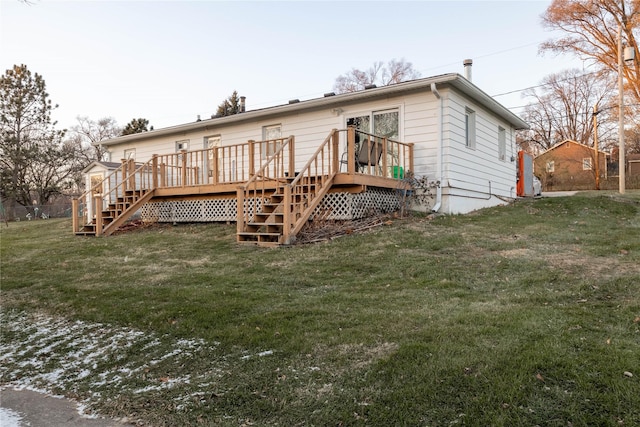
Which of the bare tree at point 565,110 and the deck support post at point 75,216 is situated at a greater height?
the bare tree at point 565,110

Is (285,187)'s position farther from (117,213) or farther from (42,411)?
(117,213)

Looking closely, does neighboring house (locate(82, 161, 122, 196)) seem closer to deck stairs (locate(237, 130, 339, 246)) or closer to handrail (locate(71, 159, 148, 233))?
handrail (locate(71, 159, 148, 233))

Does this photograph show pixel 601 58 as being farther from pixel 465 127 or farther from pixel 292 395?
pixel 292 395

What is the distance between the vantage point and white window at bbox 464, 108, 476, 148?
37.4 feet

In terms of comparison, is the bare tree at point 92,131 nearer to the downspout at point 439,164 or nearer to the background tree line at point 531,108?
the background tree line at point 531,108

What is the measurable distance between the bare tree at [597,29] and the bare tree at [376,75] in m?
12.2

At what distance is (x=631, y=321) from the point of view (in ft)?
11.2

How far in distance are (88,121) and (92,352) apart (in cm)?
3612

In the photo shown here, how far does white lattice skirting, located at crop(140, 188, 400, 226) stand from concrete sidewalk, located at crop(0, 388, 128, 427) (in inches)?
215

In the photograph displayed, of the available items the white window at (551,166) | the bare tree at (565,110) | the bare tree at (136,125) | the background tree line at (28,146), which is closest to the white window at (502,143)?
the bare tree at (565,110)

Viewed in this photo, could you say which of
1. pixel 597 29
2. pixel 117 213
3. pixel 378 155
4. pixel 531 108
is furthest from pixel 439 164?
pixel 531 108

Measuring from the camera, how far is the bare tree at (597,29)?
679 inches

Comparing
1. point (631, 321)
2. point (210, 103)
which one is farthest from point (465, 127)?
point (210, 103)

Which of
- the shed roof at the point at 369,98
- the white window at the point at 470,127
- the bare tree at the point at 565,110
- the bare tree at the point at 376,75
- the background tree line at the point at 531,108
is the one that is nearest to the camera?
the shed roof at the point at 369,98
